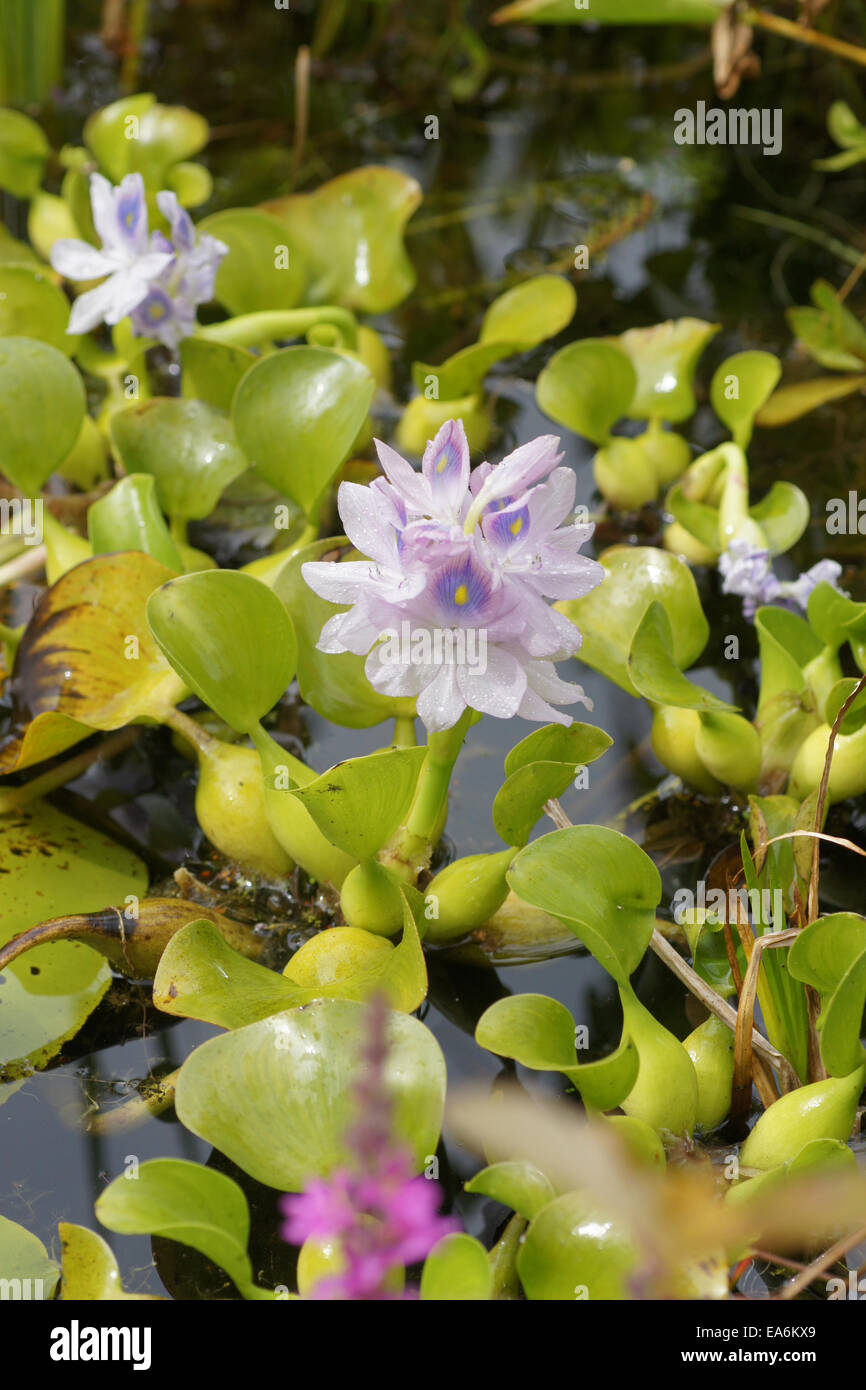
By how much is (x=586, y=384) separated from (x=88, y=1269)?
4.50 ft

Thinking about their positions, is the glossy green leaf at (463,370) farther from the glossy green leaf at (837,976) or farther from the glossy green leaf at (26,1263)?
the glossy green leaf at (26,1263)

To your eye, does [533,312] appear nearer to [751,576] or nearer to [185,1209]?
[751,576]

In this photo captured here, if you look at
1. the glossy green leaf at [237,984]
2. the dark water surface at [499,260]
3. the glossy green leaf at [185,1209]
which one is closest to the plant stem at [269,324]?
→ the dark water surface at [499,260]

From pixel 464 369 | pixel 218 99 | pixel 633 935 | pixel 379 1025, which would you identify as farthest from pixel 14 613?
pixel 218 99

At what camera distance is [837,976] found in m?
1.11

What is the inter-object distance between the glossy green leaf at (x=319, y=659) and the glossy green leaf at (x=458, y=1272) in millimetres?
620

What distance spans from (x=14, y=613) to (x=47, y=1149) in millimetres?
848

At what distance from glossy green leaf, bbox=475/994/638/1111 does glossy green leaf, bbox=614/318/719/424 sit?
3.96 feet

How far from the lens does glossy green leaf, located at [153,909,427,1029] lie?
1120 millimetres

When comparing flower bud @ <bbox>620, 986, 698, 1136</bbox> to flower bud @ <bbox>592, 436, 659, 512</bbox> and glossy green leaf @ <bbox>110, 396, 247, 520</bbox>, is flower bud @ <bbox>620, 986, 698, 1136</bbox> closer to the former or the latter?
glossy green leaf @ <bbox>110, 396, 247, 520</bbox>

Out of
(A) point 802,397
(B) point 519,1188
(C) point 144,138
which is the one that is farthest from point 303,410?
(C) point 144,138

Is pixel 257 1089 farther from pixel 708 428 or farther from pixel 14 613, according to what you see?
pixel 708 428

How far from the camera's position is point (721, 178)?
2.84m

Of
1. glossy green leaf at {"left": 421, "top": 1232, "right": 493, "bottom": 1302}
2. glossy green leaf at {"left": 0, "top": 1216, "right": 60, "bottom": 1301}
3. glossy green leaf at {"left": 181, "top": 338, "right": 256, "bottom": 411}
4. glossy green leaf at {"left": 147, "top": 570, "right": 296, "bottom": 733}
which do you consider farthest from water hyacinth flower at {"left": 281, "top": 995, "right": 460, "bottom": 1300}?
→ glossy green leaf at {"left": 181, "top": 338, "right": 256, "bottom": 411}
